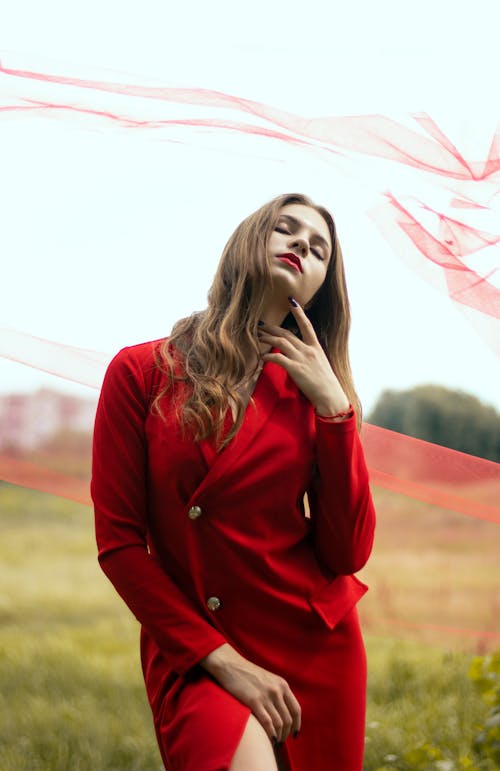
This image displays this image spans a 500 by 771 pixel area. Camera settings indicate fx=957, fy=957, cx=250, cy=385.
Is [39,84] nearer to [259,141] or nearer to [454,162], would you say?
[259,141]

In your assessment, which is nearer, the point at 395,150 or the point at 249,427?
the point at 249,427

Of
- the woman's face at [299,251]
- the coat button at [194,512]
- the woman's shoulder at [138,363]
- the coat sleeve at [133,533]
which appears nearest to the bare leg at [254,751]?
the coat sleeve at [133,533]

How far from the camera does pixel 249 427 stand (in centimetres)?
150

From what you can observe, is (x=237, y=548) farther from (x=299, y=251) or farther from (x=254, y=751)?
(x=299, y=251)

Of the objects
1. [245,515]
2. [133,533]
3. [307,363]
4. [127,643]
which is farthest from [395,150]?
[127,643]

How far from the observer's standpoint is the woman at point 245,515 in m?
1.38

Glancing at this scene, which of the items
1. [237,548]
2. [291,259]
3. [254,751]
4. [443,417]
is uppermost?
[291,259]

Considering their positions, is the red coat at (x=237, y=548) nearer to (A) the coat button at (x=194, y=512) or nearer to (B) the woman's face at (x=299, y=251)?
(A) the coat button at (x=194, y=512)

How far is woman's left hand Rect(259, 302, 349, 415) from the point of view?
1.48 metres

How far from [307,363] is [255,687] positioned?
498 millimetres

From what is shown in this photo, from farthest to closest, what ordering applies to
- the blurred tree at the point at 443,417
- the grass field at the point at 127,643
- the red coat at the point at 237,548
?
the blurred tree at the point at 443,417 → the grass field at the point at 127,643 → the red coat at the point at 237,548

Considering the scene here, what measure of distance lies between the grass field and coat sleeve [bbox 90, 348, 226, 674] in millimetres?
1183

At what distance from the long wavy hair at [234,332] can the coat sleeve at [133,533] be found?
0.06m

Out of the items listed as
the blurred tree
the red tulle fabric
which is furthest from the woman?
A: the blurred tree
